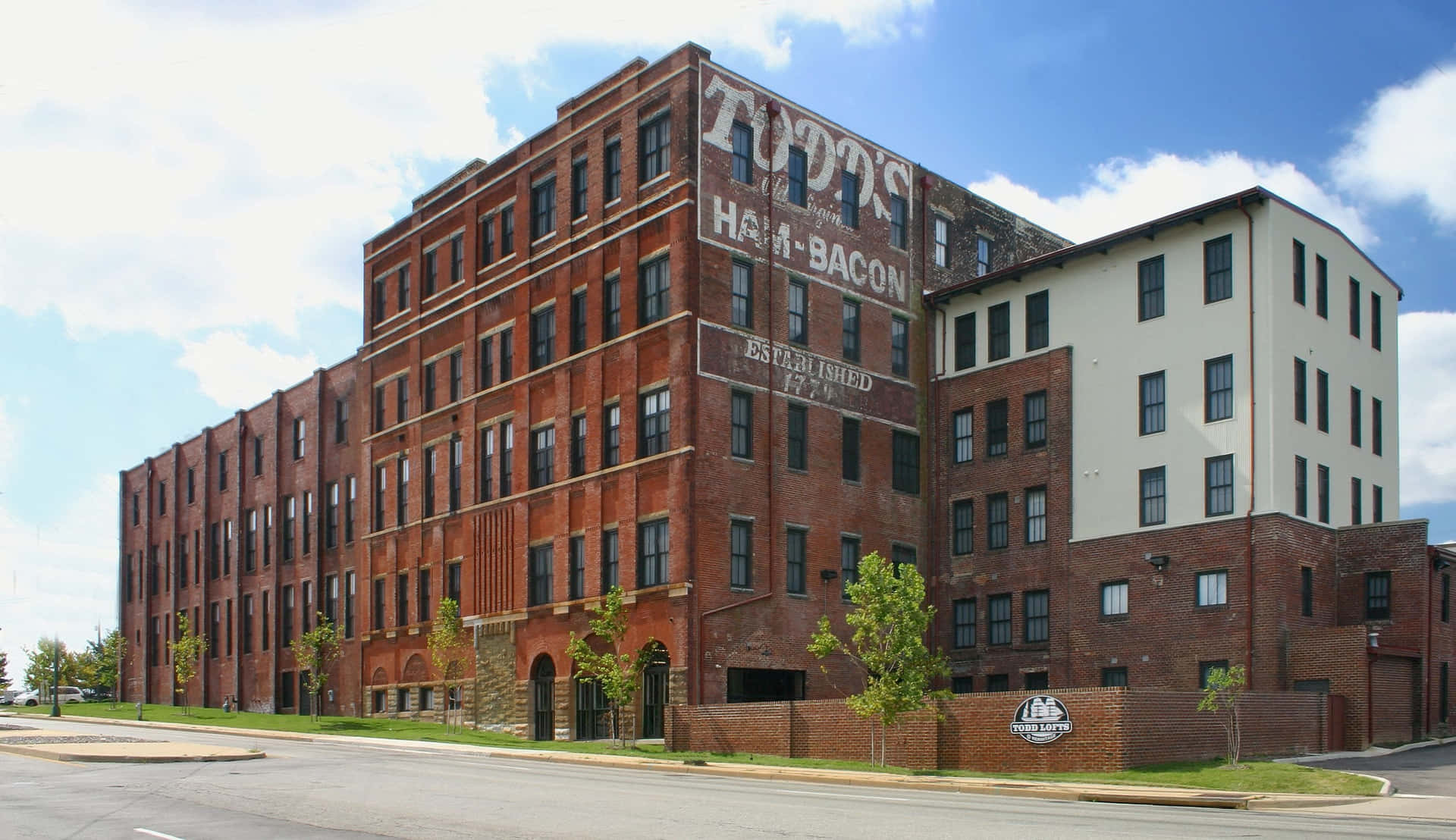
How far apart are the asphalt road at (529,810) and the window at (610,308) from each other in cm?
2085

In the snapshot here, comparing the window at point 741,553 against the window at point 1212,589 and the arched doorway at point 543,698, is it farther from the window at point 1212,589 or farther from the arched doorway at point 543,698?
the window at point 1212,589

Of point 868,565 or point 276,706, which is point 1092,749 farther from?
point 276,706

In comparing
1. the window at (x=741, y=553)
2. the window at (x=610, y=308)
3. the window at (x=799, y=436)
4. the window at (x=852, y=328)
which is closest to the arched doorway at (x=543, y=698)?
the window at (x=741, y=553)

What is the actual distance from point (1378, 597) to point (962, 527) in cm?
1351

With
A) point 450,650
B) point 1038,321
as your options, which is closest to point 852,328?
point 1038,321

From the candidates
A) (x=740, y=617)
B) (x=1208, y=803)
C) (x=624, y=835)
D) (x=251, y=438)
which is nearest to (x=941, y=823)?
(x=624, y=835)

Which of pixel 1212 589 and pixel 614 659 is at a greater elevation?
pixel 1212 589

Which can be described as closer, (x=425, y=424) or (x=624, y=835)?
(x=624, y=835)

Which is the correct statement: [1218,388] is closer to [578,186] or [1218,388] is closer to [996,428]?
[996,428]

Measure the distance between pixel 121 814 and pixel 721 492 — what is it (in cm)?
2615

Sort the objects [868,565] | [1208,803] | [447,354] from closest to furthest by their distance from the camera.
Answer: [1208,803] < [868,565] < [447,354]

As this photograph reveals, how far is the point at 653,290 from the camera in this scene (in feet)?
152

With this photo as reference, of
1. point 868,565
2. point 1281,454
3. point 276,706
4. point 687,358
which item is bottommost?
point 276,706

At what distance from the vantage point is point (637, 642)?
147 feet
